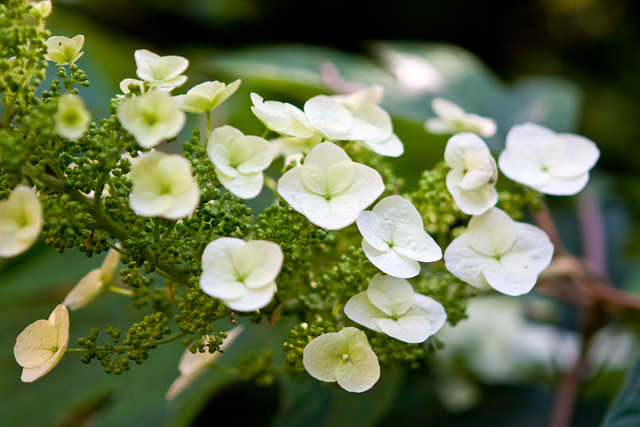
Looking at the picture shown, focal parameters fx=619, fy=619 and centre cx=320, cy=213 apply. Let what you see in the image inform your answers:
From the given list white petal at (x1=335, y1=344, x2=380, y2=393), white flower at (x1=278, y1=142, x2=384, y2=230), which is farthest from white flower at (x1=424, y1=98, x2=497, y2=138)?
white petal at (x1=335, y1=344, x2=380, y2=393)

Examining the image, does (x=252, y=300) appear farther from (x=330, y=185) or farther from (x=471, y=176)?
(x=471, y=176)

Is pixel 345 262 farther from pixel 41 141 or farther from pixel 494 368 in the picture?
pixel 494 368

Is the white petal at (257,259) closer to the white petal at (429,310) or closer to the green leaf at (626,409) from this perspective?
the white petal at (429,310)


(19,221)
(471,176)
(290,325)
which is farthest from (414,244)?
(290,325)

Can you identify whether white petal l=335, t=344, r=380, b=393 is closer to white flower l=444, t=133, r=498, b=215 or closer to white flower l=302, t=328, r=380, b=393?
white flower l=302, t=328, r=380, b=393

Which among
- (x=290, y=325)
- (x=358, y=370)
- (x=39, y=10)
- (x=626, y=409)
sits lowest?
(x=290, y=325)

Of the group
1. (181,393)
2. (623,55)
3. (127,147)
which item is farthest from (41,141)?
(623,55)
